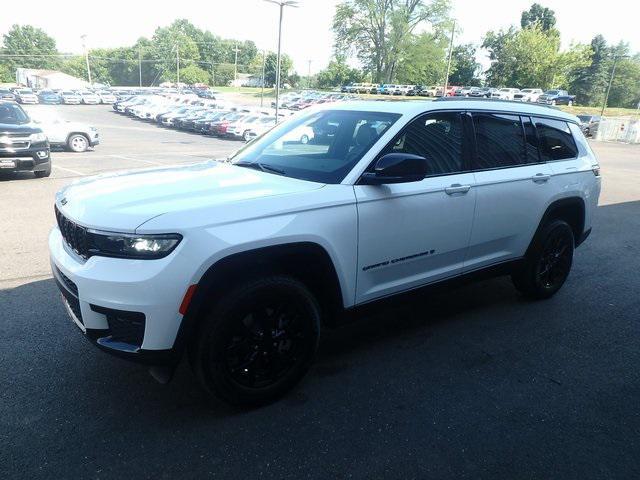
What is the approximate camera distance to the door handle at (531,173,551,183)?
4195 mm

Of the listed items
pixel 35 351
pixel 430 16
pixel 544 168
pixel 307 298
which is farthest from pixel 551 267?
pixel 430 16

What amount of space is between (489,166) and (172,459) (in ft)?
10.0

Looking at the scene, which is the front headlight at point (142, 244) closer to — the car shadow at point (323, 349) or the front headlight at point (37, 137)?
the car shadow at point (323, 349)

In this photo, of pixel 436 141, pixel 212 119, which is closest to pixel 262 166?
pixel 436 141

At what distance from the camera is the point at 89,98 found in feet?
180

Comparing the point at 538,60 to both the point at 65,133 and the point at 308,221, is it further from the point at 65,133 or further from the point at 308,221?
the point at 308,221

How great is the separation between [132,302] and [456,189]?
7.69 feet

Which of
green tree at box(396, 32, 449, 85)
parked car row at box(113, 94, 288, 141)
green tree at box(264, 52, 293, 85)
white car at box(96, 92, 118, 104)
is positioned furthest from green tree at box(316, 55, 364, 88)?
parked car row at box(113, 94, 288, 141)

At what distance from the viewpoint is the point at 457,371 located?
3.42 meters

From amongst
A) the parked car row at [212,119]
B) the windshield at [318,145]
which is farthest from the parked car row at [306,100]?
the windshield at [318,145]

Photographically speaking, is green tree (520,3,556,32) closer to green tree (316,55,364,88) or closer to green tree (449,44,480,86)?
green tree (449,44,480,86)

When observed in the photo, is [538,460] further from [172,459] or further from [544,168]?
[544,168]

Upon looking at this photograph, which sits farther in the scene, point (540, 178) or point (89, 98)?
point (89, 98)

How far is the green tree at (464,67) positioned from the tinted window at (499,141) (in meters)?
86.4
